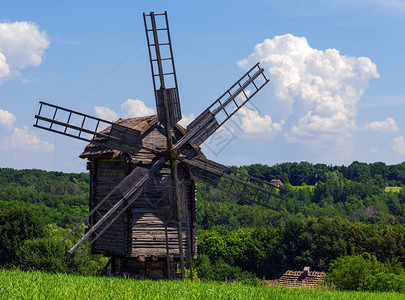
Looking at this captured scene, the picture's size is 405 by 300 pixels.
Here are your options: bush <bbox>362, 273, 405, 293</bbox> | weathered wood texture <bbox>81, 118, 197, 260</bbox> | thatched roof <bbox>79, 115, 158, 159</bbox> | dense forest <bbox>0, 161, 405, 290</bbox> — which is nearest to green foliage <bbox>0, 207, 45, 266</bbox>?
dense forest <bbox>0, 161, 405, 290</bbox>

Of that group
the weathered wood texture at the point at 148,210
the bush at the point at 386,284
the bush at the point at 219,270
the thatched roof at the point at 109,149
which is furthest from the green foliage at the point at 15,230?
the bush at the point at 386,284

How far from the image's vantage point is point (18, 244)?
4862 cm

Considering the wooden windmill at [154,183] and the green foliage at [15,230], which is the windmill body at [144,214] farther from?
the green foliage at [15,230]

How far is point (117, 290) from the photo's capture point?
14680 mm

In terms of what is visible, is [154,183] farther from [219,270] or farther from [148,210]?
[219,270]

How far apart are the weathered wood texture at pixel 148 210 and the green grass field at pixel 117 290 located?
3848 mm

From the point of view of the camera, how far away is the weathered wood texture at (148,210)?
20.9 meters

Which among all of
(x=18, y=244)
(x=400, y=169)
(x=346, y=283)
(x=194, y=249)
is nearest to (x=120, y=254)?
(x=194, y=249)

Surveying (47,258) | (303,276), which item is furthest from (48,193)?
(47,258)

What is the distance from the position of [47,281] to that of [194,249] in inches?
293

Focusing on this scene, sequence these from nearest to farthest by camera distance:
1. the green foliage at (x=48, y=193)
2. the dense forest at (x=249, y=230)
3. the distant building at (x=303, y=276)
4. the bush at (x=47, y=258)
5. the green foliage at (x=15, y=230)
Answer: the bush at (x=47, y=258), the green foliage at (x=15, y=230), the dense forest at (x=249, y=230), the distant building at (x=303, y=276), the green foliage at (x=48, y=193)

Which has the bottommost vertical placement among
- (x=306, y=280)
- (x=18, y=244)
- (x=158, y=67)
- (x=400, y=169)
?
(x=306, y=280)

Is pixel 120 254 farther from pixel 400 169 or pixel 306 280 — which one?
pixel 400 169

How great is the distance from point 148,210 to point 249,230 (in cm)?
8188
